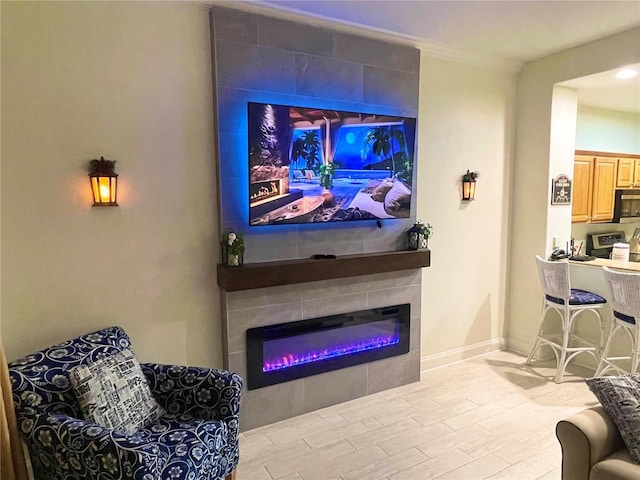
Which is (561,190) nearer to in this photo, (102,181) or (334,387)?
(334,387)

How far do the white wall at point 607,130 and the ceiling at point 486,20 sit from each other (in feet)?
4.16

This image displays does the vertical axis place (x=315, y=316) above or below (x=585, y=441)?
above

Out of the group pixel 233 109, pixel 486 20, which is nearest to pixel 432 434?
pixel 233 109

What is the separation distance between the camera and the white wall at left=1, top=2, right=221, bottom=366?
229 centimetres

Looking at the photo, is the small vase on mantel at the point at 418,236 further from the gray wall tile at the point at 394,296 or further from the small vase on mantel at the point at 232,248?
the small vase on mantel at the point at 232,248

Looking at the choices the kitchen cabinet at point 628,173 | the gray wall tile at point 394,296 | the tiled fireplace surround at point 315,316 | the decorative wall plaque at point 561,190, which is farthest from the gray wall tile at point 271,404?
the kitchen cabinet at point 628,173

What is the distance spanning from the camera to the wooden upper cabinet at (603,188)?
480 centimetres

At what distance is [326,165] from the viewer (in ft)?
10.1

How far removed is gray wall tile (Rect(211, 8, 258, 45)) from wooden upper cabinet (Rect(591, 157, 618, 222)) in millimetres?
4213

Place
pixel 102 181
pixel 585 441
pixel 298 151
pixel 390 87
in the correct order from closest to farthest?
pixel 585 441 < pixel 102 181 < pixel 298 151 < pixel 390 87

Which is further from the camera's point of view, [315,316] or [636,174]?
[636,174]

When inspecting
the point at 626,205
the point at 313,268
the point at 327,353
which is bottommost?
the point at 327,353

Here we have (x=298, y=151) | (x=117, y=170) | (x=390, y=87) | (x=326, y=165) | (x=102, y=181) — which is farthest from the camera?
(x=390, y=87)

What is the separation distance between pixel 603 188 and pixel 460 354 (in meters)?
2.77
